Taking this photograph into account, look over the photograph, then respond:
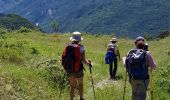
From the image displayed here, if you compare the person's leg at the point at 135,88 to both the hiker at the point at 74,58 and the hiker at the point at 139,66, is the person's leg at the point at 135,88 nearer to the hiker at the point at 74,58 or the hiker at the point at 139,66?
the hiker at the point at 139,66

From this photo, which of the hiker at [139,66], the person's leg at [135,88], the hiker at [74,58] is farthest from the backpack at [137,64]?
the hiker at [74,58]

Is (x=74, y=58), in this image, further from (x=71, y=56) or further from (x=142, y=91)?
(x=142, y=91)

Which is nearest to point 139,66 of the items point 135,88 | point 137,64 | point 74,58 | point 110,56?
point 137,64

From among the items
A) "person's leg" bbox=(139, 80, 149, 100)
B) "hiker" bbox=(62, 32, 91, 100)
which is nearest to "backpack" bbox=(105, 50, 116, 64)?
"hiker" bbox=(62, 32, 91, 100)

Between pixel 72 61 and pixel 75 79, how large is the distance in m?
0.87

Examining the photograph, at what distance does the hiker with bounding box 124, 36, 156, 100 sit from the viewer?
14102 mm

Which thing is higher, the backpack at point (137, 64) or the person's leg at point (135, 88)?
the backpack at point (137, 64)

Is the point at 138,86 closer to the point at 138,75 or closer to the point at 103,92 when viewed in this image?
the point at 138,75

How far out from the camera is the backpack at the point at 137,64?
14086 millimetres

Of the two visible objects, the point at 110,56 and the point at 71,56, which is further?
the point at 110,56

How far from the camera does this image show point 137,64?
14.1 metres

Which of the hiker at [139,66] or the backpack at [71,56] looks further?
the backpack at [71,56]

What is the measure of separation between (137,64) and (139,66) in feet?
0.26

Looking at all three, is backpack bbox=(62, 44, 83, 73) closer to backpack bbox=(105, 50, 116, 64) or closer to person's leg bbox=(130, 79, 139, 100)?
person's leg bbox=(130, 79, 139, 100)
